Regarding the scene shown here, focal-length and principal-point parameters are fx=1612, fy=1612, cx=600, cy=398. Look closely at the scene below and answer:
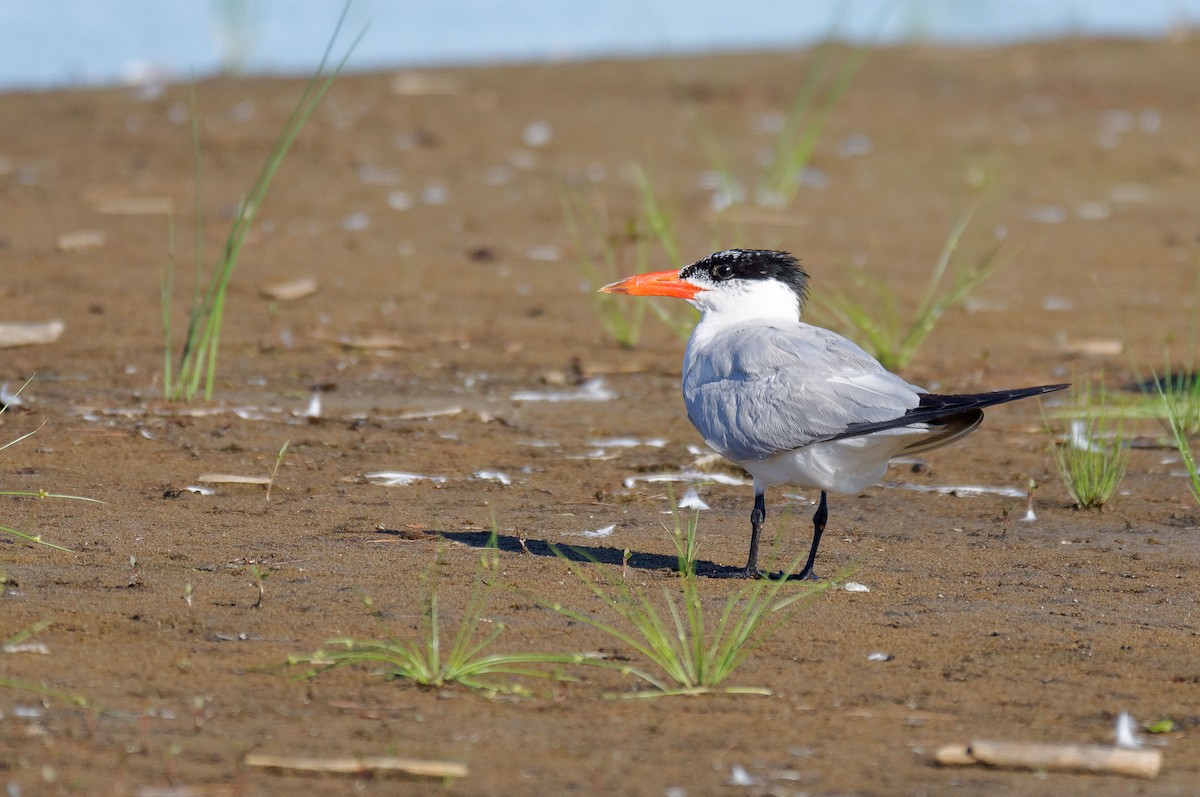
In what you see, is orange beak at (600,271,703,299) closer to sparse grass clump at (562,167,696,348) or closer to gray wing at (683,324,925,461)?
gray wing at (683,324,925,461)

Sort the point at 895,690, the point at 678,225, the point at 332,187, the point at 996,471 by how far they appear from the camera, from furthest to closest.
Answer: the point at 332,187 → the point at 678,225 → the point at 996,471 → the point at 895,690

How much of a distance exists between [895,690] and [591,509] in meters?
1.70

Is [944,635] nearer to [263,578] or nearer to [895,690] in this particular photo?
[895,690]

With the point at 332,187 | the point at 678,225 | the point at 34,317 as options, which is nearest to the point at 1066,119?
the point at 678,225

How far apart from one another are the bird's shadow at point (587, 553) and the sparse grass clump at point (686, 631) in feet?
0.58

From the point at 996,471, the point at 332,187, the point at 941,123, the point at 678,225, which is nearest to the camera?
the point at 996,471

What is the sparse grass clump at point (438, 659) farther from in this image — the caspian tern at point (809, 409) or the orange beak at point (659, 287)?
the orange beak at point (659, 287)

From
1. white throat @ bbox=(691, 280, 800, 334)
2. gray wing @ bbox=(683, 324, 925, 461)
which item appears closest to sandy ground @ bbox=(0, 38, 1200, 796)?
gray wing @ bbox=(683, 324, 925, 461)

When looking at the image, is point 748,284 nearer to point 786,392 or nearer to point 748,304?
point 748,304

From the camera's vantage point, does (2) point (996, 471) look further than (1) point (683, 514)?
Yes

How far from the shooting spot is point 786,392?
4.21m

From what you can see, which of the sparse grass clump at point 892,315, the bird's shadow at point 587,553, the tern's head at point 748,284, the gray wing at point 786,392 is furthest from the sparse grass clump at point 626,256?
the bird's shadow at point 587,553

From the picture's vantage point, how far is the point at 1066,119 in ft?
39.9

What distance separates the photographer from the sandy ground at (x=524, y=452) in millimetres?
2969
